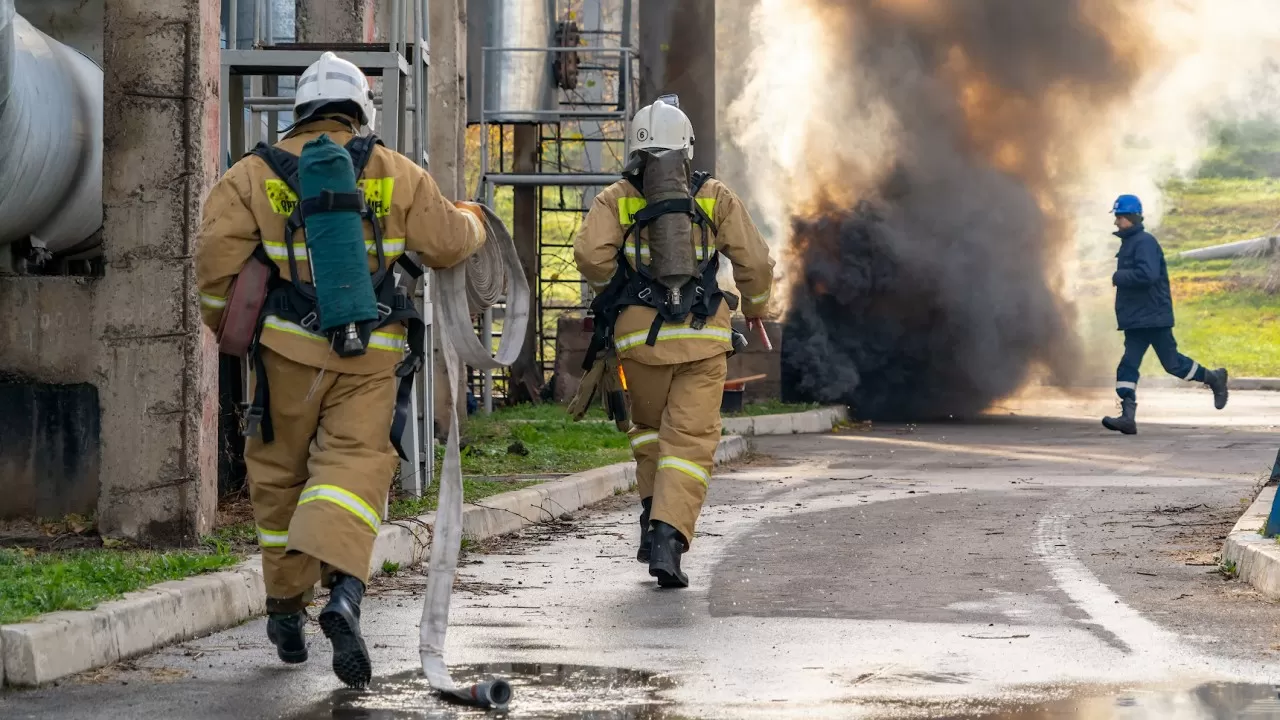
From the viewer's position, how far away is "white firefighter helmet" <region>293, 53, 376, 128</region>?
209 inches

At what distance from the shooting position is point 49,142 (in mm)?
7812

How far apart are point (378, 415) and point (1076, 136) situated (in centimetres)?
1621

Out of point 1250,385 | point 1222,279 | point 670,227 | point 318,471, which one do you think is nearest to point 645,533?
point 670,227

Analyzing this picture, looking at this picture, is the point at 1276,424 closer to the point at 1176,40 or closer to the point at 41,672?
the point at 1176,40

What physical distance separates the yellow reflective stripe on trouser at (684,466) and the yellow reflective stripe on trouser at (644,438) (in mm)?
335

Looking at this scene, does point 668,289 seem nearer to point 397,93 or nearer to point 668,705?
point 397,93

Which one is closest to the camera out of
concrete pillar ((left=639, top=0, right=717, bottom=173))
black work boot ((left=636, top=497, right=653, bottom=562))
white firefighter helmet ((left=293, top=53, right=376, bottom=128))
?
white firefighter helmet ((left=293, top=53, right=376, bottom=128))

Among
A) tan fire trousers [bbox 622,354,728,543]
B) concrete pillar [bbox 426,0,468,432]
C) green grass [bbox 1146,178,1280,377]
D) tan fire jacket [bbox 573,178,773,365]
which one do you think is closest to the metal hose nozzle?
tan fire trousers [bbox 622,354,728,543]

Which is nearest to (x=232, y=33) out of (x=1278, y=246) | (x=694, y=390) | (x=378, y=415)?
(x=694, y=390)

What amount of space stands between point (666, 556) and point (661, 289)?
3.72ft

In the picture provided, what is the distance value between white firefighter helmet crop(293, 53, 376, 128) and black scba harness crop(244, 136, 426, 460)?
17 centimetres

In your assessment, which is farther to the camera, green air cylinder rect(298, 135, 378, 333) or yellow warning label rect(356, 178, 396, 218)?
yellow warning label rect(356, 178, 396, 218)

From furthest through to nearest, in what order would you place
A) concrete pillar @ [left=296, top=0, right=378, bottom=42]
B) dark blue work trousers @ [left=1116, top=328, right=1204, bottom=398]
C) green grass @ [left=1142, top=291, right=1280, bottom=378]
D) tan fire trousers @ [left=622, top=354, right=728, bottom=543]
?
green grass @ [left=1142, top=291, right=1280, bottom=378] → dark blue work trousers @ [left=1116, top=328, right=1204, bottom=398] → concrete pillar @ [left=296, top=0, right=378, bottom=42] → tan fire trousers @ [left=622, top=354, right=728, bottom=543]

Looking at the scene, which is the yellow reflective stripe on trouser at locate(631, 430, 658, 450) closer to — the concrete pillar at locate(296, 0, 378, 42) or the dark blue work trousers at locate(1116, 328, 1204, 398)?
the concrete pillar at locate(296, 0, 378, 42)
